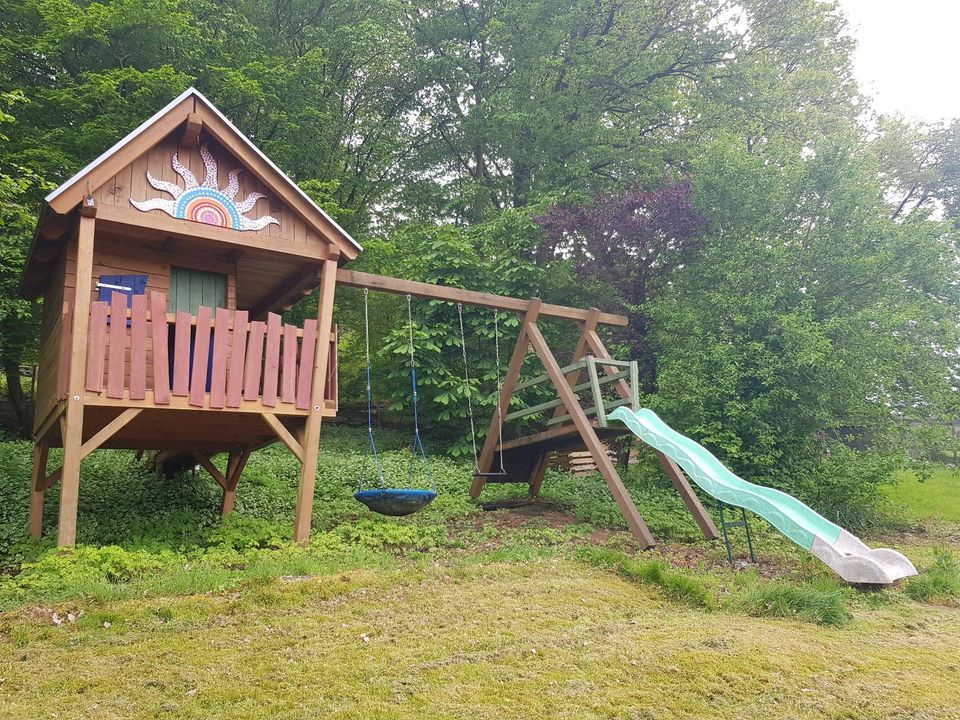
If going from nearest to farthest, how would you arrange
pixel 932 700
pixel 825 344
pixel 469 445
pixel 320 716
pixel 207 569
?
pixel 320 716, pixel 932 700, pixel 207 569, pixel 825 344, pixel 469 445

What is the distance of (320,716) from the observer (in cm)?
384

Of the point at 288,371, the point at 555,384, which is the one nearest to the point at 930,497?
the point at 555,384

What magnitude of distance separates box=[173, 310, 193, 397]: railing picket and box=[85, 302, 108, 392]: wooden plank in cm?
73

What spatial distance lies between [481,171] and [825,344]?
43.1 feet

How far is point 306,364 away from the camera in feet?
29.2

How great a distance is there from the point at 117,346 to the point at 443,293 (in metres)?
4.57

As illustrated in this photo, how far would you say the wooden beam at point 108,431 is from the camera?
7250mm

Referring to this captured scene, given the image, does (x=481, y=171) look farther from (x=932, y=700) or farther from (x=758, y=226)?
(x=932, y=700)

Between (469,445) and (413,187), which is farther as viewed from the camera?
(413,187)

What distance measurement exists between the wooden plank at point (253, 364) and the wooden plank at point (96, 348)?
5.03 feet

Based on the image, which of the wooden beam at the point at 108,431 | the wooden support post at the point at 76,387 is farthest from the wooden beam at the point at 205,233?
the wooden beam at the point at 108,431

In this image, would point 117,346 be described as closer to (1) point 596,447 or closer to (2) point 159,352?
(2) point 159,352

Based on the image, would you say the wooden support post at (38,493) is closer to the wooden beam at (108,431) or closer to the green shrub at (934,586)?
the wooden beam at (108,431)

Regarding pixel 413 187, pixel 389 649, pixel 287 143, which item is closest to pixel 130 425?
pixel 389 649
